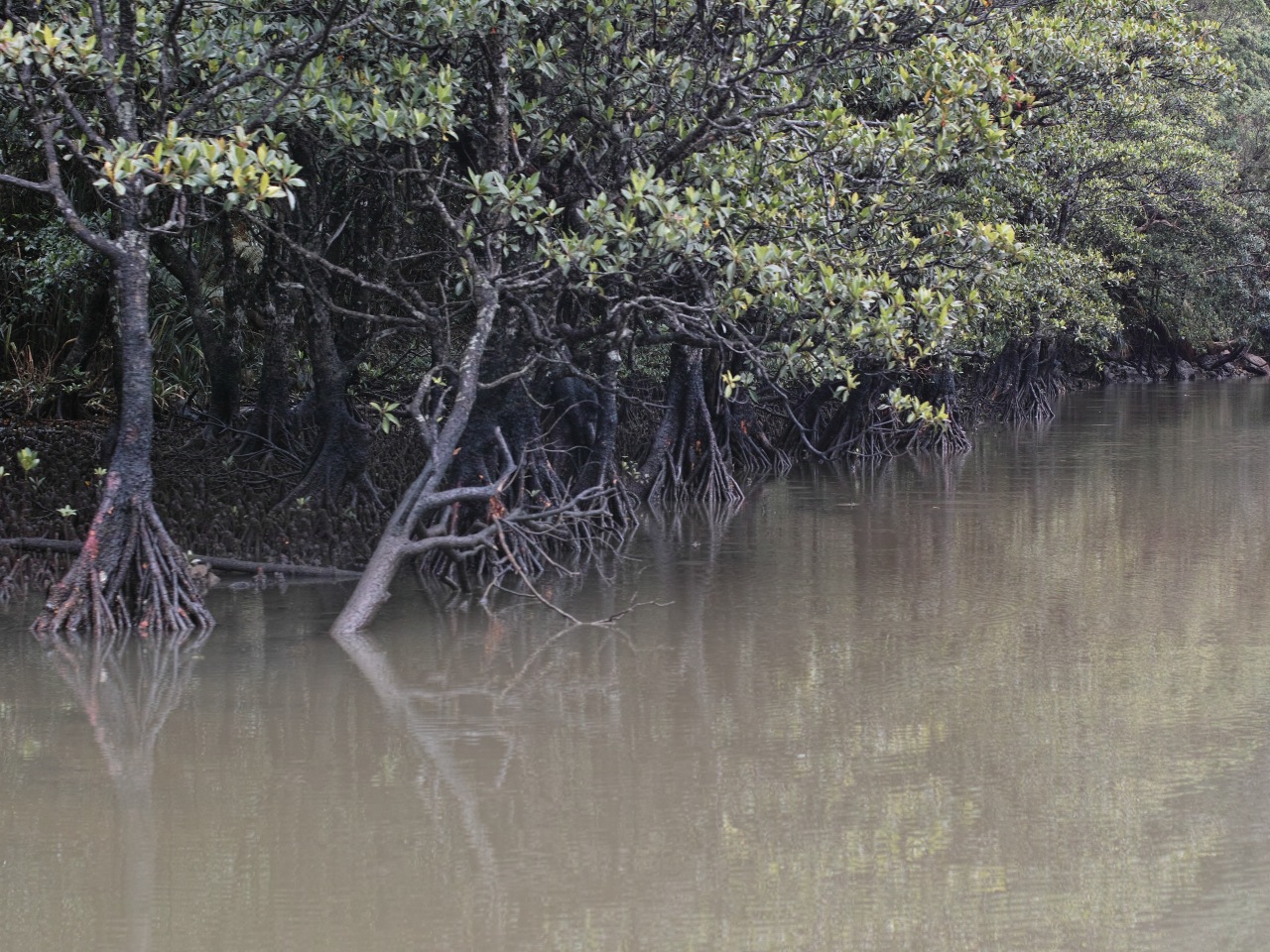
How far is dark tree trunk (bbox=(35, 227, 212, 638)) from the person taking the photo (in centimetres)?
675

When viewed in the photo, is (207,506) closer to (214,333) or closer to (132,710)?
(214,333)

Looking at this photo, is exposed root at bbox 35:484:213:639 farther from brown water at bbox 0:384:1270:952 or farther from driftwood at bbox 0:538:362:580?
driftwood at bbox 0:538:362:580

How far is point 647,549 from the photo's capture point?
9.72 meters

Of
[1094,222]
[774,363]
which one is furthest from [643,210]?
[1094,222]

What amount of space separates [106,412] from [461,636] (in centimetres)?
786

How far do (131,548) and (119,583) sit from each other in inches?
7.3

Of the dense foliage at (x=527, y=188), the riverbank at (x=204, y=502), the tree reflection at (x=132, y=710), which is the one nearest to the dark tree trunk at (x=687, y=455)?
the dense foliage at (x=527, y=188)

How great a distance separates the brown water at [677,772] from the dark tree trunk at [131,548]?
0.93 ft

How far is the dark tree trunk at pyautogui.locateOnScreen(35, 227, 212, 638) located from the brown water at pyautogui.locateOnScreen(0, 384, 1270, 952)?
0.28 m

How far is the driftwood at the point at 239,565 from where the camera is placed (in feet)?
25.5

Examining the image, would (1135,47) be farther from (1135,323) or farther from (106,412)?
(1135,323)

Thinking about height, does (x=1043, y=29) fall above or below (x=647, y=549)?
above

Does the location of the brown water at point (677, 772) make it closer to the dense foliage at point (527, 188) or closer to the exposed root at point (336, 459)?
the dense foliage at point (527, 188)

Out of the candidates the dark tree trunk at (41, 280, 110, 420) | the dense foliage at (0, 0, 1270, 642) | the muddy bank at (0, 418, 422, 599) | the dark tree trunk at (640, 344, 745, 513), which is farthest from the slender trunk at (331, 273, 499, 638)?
the dark tree trunk at (41, 280, 110, 420)
